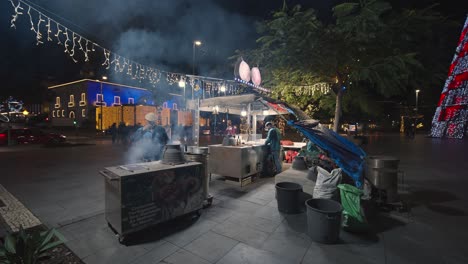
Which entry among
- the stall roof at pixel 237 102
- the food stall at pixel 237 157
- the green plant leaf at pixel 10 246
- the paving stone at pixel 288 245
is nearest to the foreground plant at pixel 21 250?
the green plant leaf at pixel 10 246

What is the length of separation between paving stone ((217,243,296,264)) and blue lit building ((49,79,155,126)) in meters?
38.2

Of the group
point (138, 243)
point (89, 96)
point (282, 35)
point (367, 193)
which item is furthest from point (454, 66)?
point (89, 96)

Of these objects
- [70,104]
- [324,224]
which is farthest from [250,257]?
[70,104]

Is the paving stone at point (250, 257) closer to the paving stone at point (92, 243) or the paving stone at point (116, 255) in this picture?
the paving stone at point (116, 255)

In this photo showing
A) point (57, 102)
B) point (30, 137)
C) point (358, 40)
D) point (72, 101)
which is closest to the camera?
point (358, 40)

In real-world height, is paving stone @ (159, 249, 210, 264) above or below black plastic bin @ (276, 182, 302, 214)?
below

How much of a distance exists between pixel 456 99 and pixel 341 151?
32.0 meters

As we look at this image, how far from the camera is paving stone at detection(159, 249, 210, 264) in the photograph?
3070 mm

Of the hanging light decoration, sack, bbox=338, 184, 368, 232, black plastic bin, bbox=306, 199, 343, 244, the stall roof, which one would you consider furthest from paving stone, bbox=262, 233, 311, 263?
the hanging light decoration

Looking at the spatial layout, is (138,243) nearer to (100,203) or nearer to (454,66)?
(100,203)

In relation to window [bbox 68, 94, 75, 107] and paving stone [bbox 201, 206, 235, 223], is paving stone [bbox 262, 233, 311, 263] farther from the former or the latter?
window [bbox 68, 94, 75, 107]

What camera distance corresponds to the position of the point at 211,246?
348cm

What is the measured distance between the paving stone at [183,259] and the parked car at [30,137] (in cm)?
2111

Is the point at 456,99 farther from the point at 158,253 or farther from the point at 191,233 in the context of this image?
the point at 158,253
